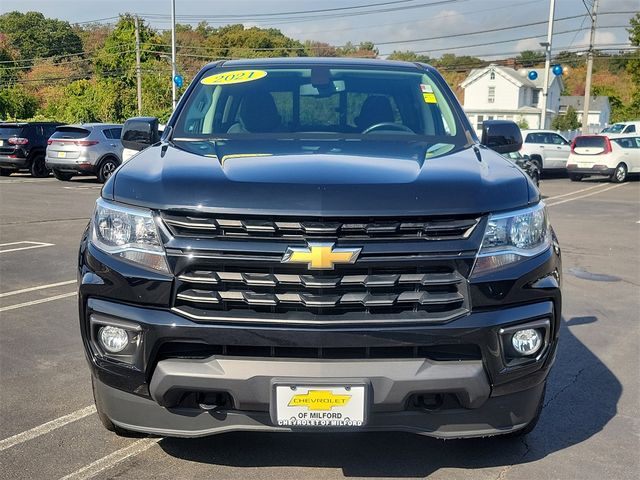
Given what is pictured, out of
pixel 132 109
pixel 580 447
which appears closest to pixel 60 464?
pixel 580 447

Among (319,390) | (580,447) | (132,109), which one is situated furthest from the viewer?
(132,109)

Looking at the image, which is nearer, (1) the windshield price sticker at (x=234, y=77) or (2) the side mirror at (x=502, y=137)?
(2) the side mirror at (x=502, y=137)

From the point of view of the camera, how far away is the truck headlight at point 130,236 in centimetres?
272

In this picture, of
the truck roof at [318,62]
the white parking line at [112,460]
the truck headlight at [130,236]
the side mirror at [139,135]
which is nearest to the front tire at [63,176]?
the truck roof at [318,62]

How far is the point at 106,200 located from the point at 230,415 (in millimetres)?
1051

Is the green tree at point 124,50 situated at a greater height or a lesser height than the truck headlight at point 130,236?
greater

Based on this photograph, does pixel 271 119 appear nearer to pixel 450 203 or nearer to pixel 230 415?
pixel 450 203

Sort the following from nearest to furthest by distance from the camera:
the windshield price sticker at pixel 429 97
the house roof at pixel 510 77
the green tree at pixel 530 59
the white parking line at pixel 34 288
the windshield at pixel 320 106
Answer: the windshield at pixel 320 106, the windshield price sticker at pixel 429 97, the white parking line at pixel 34 288, the house roof at pixel 510 77, the green tree at pixel 530 59

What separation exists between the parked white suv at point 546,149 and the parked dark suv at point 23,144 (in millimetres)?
15877

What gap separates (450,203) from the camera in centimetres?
270

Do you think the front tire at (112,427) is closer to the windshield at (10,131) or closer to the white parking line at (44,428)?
the white parking line at (44,428)

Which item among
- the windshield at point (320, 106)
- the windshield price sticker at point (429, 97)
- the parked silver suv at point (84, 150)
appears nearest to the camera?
the windshield at point (320, 106)

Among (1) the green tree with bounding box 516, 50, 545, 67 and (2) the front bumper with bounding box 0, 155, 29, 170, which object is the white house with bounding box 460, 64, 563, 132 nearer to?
(1) the green tree with bounding box 516, 50, 545, 67

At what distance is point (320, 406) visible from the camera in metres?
2.65
